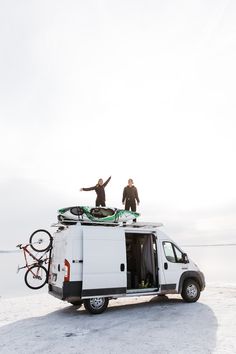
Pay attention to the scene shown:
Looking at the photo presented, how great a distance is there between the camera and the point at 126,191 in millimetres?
13828

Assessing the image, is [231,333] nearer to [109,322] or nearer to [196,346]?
[196,346]

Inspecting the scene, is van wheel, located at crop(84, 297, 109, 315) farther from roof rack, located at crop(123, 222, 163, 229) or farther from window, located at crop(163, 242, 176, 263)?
window, located at crop(163, 242, 176, 263)

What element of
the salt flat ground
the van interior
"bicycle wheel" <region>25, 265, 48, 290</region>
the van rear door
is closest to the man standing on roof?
the van interior

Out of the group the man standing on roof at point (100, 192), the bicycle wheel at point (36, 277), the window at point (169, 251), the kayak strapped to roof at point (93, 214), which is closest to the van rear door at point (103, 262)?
the kayak strapped to roof at point (93, 214)

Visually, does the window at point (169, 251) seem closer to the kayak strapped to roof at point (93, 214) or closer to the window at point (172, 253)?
the window at point (172, 253)

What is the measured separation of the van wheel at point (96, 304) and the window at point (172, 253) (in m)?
2.52

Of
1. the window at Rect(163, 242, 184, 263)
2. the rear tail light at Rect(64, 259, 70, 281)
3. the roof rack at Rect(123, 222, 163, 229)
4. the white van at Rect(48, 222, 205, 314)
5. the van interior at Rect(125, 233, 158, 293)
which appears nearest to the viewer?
the rear tail light at Rect(64, 259, 70, 281)

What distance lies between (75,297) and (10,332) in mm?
1884

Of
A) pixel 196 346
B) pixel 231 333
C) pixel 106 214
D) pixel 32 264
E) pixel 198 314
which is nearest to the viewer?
pixel 196 346

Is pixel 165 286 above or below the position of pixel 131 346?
above

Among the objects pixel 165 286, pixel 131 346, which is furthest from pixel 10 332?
pixel 165 286

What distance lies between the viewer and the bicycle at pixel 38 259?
1128cm

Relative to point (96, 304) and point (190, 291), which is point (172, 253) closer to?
point (190, 291)

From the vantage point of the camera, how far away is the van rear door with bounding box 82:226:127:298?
962 cm
